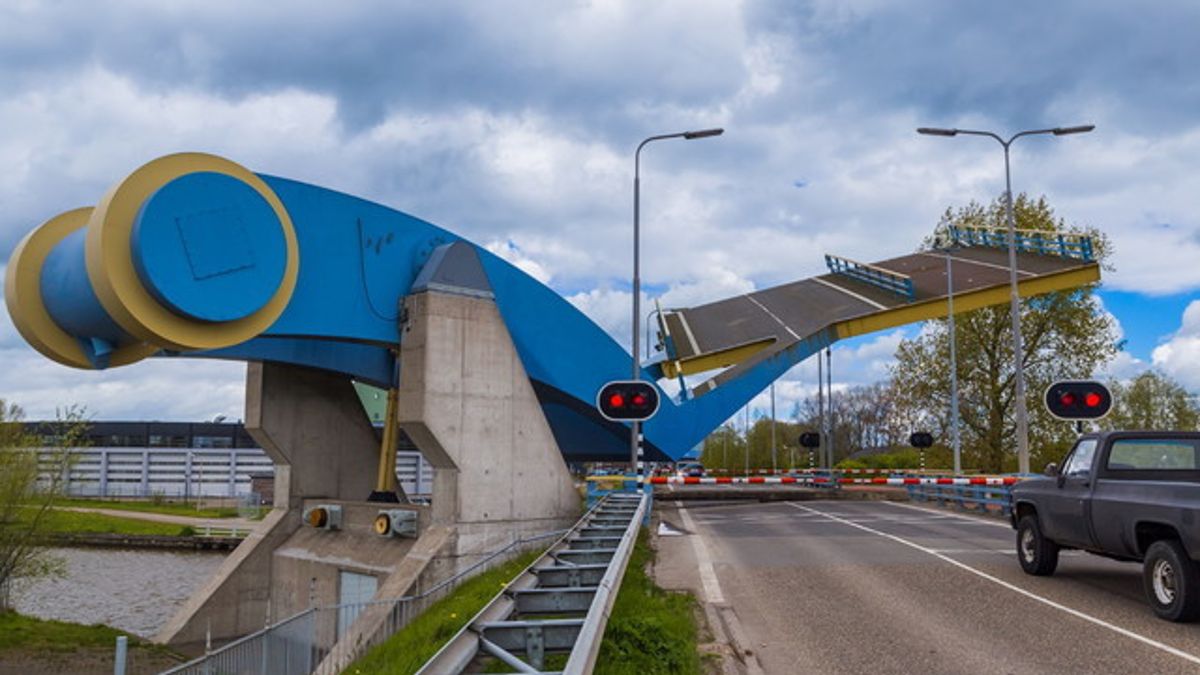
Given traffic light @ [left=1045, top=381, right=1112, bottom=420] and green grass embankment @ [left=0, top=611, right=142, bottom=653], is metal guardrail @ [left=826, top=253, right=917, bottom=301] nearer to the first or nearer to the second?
traffic light @ [left=1045, top=381, right=1112, bottom=420]

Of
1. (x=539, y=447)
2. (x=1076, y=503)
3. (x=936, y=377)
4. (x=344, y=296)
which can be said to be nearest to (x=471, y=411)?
(x=539, y=447)

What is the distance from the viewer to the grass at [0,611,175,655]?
Answer: 21.1 metres

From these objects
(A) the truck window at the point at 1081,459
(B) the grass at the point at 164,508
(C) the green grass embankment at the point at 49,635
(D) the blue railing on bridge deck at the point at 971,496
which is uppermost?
(A) the truck window at the point at 1081,459

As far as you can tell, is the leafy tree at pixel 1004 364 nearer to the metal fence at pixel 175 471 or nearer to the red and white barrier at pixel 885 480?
the red and white barrier at pixel 885 480

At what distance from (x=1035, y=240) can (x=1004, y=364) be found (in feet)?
21.9

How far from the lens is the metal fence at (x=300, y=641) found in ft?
42.4

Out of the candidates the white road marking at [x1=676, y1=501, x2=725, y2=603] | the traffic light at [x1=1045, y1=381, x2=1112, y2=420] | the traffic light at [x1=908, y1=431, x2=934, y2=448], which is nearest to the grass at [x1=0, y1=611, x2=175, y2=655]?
the white road marking at [x1=676, y1=501, x2=725, y2=603]

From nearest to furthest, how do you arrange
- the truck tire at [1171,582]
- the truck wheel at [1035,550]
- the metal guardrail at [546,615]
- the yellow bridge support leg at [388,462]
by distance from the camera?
the metal guardrail at [546,615], the truck tire at [1171,582], the truck wheel at [1035,550], the yellow bridge support leg at [388,462]

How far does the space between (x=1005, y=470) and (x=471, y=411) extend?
2975 cm

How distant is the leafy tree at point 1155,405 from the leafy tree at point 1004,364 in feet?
77.3

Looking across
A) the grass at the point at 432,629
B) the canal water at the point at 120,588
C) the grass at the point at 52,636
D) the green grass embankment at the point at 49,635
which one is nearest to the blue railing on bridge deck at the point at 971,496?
the grass at the point at 432,629

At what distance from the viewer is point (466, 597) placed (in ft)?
48.8

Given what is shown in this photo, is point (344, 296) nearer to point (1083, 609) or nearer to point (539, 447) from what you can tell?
point (539, 447)

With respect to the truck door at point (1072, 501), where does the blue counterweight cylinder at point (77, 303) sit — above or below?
above
